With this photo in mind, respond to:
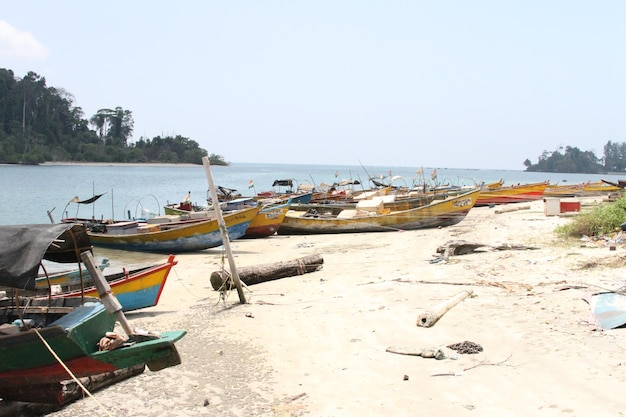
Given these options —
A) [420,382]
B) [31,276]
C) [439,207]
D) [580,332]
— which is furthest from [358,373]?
[439,207]

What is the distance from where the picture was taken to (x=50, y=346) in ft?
17.5

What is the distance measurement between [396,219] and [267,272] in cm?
987

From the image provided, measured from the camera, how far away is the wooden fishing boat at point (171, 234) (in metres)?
18.1

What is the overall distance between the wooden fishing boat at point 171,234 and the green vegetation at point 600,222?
9.78m

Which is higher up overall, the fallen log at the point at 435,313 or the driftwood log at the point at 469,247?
the driftwood log at the point at 469,247

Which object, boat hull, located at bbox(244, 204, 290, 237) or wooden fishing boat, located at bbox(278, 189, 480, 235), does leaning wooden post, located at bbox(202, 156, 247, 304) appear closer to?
boat hull, located at bbox(244, 204, 290, 237)

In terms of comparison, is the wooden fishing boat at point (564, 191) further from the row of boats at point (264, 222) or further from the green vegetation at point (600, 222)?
the green vegetation at point (600, 222)

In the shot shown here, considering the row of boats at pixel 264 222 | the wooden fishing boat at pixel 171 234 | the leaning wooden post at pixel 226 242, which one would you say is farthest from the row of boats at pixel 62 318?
the row of boats at pixel 264 222

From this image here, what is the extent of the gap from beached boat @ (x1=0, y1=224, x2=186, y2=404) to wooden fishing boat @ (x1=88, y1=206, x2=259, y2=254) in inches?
474

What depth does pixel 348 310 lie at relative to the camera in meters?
8.73

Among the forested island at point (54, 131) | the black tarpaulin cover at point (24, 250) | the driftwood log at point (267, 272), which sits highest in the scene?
the forested island at point (54, 131)

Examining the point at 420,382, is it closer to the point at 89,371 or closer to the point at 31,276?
the point at 89,371

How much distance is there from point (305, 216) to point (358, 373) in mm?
16295

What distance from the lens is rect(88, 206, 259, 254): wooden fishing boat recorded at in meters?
18.1
